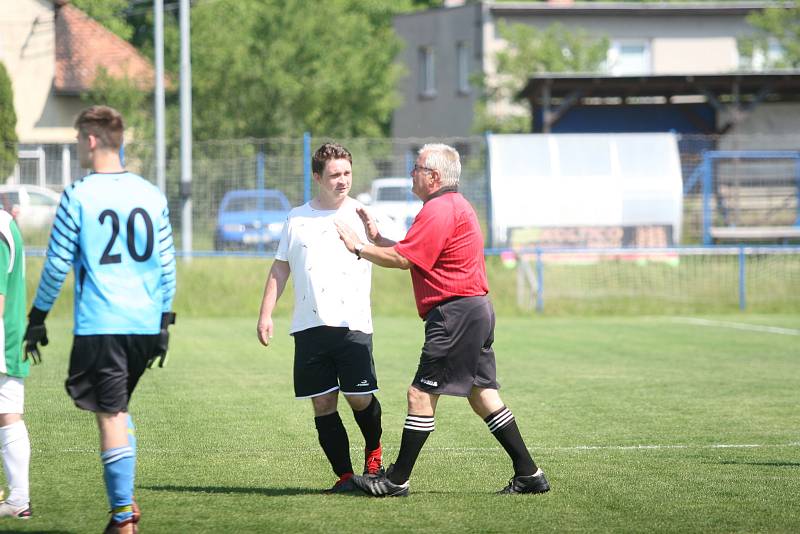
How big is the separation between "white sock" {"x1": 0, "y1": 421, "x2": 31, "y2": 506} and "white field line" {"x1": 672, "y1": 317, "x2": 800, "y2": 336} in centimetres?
1367

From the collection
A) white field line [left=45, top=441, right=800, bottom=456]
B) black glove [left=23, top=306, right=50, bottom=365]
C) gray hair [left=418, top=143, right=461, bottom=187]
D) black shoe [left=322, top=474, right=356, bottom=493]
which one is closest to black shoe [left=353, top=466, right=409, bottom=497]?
black shoe [left=322, top=474, right=356, bottom=493]

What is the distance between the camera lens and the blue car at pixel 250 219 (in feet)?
73.9

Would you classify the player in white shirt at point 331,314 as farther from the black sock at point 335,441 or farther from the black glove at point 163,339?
the black glove at point 163,339

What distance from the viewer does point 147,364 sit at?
5.68 m

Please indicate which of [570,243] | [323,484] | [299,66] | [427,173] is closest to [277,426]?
[323,484]

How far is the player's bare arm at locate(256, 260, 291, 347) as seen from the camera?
6922mm

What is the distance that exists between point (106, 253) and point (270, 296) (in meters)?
1.62

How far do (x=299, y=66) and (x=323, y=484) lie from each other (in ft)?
118

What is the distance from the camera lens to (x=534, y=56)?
4000 cm

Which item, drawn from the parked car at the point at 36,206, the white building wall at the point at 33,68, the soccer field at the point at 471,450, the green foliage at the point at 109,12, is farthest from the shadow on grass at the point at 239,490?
the white building wall at the point at 33,68

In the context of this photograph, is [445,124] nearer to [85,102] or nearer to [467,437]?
[85,102]

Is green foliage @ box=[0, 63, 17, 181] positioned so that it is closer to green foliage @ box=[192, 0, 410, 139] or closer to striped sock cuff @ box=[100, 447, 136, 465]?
green foliage @ box=[192, 0, 410, 139]

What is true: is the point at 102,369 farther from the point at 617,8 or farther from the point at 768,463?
the point at 617,8

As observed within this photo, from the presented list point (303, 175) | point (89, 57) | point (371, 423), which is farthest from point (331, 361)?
point (89, 57)
